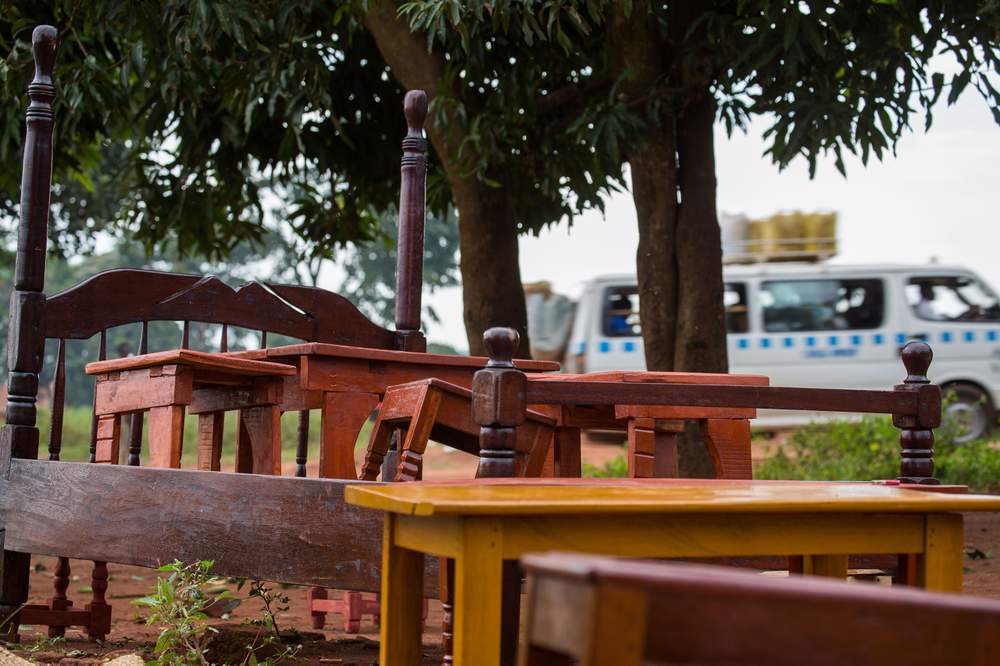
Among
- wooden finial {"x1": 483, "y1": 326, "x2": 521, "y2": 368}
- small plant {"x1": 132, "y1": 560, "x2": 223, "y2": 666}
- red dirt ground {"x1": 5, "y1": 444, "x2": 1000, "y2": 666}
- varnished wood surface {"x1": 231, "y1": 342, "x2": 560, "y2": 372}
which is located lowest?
red dirt ground {"x1": 5, "y1": 444, "x2": 1000, "y2": 666}

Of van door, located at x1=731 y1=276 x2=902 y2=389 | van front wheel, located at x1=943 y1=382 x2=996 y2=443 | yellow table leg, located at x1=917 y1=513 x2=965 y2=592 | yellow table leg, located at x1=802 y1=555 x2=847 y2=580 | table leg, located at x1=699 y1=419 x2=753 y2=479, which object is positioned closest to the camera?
yellow table leg, located at x1=917 y1=513 x2=965 y2=592

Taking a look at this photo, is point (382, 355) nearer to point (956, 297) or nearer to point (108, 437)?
point (108, 437)

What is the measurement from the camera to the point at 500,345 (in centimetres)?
311

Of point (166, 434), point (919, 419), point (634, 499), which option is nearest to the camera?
point (634, 499)

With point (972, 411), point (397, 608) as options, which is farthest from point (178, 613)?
point (972, 411)

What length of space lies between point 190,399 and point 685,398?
2002 millimetres

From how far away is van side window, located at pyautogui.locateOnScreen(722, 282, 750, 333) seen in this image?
16703 millimetres

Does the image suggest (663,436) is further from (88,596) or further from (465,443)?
(88,596)

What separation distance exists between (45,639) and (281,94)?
438 cm

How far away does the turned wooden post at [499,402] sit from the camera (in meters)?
3.10

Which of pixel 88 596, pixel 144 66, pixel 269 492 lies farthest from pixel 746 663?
pixel 144 66

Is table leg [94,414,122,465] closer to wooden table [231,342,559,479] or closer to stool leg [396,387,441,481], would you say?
wooden table [231,342,559,479]

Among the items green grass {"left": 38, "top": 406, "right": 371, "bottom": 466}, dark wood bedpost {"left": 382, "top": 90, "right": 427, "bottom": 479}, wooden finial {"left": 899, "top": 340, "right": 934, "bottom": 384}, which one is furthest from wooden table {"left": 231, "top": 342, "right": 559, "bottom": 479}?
green grass {"left": 38, "top": 406, "right": 371, "bottom": 466}

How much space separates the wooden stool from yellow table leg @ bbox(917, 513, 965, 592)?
5.33 ft
